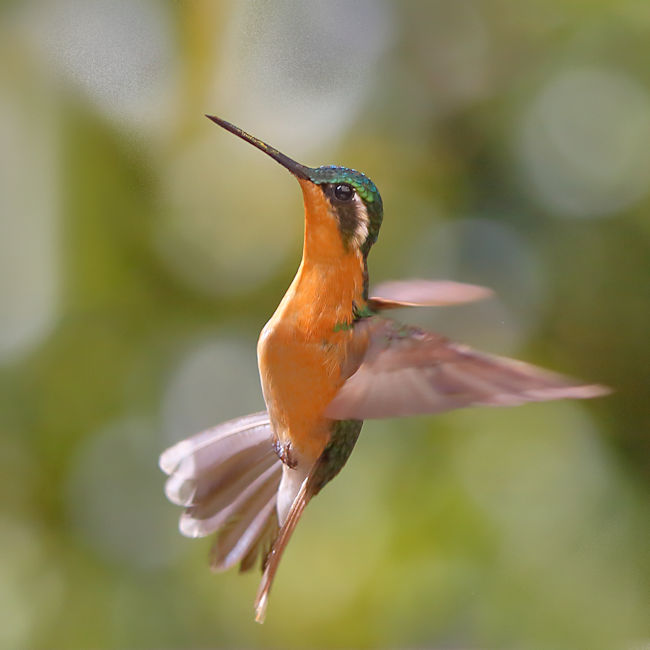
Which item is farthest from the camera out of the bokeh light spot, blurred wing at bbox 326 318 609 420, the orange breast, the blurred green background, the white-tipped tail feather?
the bokeh light spot

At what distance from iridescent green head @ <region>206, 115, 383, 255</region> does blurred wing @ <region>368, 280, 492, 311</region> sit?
0.06 metres

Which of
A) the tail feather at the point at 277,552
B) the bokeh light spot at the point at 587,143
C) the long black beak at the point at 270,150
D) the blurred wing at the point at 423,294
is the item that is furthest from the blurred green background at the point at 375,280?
the long black beak at the point at 270,150

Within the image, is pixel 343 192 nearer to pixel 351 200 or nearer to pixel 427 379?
pixel 351 200

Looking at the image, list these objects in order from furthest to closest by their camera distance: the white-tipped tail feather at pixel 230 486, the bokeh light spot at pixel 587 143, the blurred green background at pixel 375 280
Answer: the bokeh light spot at pixel 587 143 → the blurred green background at pixel 375 280 → the white-tipped tail feather at pixel 230 486

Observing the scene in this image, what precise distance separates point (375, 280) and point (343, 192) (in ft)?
4.87

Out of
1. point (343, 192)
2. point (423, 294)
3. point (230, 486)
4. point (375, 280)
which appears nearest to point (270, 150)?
point (343, 192)

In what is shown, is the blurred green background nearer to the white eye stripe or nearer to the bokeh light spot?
the bokeh light spot

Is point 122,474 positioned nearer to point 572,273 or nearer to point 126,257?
point 126,257

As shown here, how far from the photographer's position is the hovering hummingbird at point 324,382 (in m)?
0.62

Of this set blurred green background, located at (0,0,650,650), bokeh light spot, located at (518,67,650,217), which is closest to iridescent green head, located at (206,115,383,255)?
blurred green background, located at (0,0,650,650)

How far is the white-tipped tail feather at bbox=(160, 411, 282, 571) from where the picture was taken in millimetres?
943

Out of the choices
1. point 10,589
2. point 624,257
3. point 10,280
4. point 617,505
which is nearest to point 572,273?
point 624,257

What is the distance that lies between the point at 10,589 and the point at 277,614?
30.3 inches

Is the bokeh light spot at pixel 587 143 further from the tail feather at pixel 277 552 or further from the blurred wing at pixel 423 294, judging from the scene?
the tail feather at pixel 277 552
